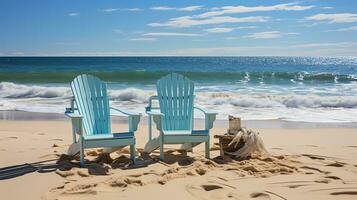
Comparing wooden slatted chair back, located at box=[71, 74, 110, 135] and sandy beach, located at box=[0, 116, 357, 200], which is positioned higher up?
wooden slatted chair back, located at box=[71, 74, 110, 135]

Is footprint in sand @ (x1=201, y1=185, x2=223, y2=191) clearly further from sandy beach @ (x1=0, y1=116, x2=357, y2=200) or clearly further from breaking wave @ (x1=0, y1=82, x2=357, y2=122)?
breaking wave @ (x1=0, y1=82, x2=357, y2=122)

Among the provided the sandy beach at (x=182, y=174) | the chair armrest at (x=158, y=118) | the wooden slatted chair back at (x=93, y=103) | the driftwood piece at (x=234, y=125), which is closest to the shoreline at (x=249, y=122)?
the sandy beach at (x=182, y=174)

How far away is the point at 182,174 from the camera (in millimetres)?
4199

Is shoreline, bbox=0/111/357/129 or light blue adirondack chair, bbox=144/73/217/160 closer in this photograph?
light blue adirondack chair, bbox=144/73/217/160

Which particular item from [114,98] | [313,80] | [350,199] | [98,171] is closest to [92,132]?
[98,171]

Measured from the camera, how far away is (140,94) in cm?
1391

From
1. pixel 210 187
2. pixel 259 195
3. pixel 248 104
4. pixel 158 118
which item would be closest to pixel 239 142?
pixel 158 118

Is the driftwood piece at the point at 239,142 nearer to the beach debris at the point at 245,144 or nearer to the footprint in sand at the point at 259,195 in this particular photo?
the beach debris at the point at 245,144

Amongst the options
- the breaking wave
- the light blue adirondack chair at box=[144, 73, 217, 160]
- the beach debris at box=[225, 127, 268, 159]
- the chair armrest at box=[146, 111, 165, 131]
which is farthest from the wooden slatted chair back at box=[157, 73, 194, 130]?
the breaking wave

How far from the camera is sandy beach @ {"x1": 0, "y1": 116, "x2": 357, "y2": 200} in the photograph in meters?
3.62

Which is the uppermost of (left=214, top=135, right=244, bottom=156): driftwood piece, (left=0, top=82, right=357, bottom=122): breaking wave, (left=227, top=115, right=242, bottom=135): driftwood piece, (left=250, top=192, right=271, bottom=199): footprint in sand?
(left=227, top=115, right=242, bottom=135): driftwood piece

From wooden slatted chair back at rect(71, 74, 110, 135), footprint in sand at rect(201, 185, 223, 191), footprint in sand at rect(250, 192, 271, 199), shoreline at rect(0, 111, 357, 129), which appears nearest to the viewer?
footprint in sand at rect(250, 192, 271, 199)

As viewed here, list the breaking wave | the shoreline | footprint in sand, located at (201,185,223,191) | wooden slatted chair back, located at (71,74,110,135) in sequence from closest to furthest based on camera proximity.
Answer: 1. footprint in sand, located at (201,185,223,191)
2. wooden slatted chair back, located at (71,74,110,135)
3. the shoreline
4. the breaking wave

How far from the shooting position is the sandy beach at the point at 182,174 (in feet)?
11.9
